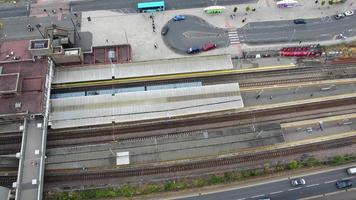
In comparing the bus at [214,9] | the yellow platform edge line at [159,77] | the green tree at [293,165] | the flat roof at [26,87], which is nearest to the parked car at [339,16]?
the yellow platform edge line at [159,77]

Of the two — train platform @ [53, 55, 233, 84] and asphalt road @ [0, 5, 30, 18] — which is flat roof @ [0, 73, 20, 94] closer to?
train platform @ [53, 55, 233, 84]

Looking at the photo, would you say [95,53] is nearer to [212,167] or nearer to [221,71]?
[221,71]

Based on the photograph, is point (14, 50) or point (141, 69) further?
point (141, 69)

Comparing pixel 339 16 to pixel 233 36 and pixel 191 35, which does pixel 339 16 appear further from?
pixel 191 35

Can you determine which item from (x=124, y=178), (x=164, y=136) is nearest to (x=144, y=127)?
(x=164, y=136)

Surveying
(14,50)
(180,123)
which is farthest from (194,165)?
(14,50)

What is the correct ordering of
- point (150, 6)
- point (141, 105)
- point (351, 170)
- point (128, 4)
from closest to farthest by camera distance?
point (351, 170) < point (141, 105) < point (150, 6) < point (128, 4)

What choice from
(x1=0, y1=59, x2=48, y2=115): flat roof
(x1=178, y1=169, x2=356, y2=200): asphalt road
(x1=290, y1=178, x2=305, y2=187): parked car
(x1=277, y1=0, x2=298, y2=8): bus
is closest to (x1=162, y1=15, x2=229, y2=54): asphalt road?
(x1=277, y1=0, x2=298, y2=8): bus
